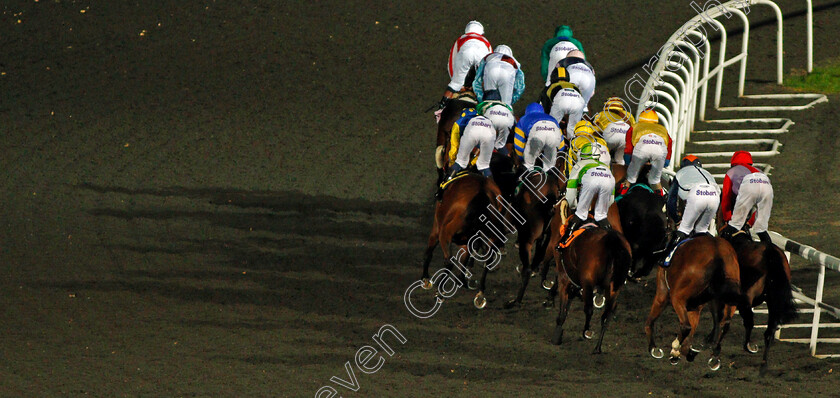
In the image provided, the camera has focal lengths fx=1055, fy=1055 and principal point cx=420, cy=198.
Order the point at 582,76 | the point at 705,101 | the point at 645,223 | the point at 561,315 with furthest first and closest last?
the point at 705,101 → the point at 582,76 → the point at 645,223 → the point at 561,315

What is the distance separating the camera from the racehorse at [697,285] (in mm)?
8422

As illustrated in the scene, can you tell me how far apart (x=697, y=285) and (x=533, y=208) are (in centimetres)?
230

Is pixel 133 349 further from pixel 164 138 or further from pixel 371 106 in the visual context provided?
pixel 371 106

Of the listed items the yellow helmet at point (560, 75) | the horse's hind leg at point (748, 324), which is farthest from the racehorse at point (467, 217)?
the horse's hind leg at point (748, 324)

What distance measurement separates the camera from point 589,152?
975cm

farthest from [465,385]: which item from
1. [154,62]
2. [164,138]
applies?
[154,62]

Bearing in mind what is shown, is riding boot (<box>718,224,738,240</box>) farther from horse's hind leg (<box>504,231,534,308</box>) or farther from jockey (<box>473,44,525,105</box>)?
jockey (<box>473,44,525,105</box>)

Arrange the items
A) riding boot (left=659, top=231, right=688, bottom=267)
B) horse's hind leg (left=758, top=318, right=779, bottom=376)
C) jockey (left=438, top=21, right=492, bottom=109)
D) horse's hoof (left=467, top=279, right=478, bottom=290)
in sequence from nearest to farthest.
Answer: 1. horse's hind leg (left=758, top=318, right=779, bottom=376)
2. riding boot (left=659, top=231, right=688, bottom=267)
3. horse's hoof (left=467, top=279, right=478, bottom=290)
4. jockey (left=438, top=21, right=492, bottom=109)

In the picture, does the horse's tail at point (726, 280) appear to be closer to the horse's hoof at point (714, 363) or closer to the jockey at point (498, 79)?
the horse's hoof at point (714, 363)

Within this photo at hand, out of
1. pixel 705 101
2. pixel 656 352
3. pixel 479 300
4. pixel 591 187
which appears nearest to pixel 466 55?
pixel 479 300

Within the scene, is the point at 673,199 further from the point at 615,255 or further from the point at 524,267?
the point at 524,267

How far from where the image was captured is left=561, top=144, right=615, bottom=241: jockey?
9.48 meters

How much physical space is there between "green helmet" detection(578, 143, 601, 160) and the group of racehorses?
52cm

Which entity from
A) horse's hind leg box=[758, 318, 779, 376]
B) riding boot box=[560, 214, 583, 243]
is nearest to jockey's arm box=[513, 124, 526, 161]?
riding boot box=[560, 214, 583, 243]
